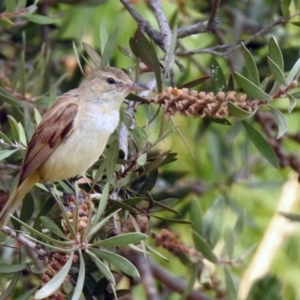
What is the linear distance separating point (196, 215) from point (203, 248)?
0.66 ft

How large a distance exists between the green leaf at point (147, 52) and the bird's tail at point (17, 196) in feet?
2.80

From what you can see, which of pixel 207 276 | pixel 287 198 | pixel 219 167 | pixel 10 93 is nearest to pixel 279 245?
pixel 287 198

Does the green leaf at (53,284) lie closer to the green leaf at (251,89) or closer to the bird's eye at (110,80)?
the green leaf at (251,89)

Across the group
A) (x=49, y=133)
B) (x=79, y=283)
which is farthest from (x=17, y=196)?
(x=79, y=283)

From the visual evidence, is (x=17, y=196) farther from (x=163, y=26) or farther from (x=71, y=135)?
A: (x=163, y=26)

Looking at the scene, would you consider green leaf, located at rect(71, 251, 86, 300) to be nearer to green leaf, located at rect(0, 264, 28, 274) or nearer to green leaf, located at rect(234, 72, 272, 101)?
green leaf, located at rect(0, 264, 28, 274)

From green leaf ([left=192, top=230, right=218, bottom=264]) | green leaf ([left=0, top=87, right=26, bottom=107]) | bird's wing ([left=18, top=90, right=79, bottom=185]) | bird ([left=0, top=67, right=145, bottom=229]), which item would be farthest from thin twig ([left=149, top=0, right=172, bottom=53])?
green leaf ([left=192, top=230, right=218, bottom=264])

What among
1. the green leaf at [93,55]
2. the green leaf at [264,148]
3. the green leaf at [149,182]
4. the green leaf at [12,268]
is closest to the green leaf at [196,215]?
the green leaf at [149,182]

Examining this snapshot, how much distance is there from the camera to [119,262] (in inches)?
93.9

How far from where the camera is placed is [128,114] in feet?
9.48

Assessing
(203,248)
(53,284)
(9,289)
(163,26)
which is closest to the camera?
(53,284)

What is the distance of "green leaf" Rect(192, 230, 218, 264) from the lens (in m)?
3.32

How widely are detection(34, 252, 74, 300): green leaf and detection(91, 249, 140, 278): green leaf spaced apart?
0.32ft

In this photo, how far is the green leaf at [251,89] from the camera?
8.08 feet
